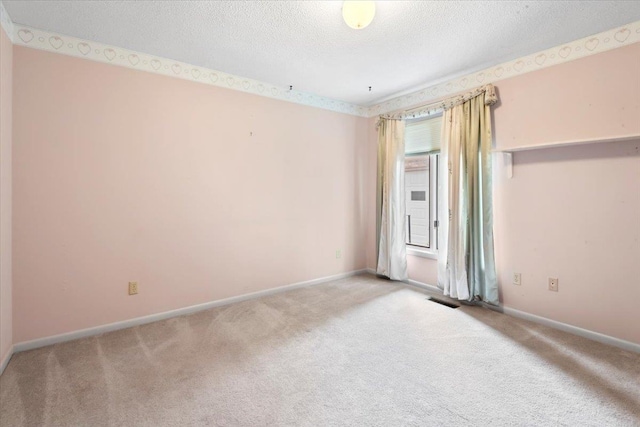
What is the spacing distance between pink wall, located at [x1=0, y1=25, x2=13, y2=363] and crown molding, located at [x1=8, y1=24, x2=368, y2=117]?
0.61 ft

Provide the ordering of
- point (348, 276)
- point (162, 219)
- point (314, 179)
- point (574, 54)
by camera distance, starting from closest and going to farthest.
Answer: point (574, 54) → point (162, 219) → point (314, 179) → point (348, 276)

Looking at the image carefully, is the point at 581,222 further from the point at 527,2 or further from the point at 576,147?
the point at 527,2

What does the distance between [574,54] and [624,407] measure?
259cm

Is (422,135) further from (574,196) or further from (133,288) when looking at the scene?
(133,288)

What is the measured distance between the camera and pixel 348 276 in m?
4.36

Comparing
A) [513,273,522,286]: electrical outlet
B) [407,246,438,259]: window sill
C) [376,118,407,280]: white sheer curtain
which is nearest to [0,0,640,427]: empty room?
[513,273,522,286]: electrical outlet

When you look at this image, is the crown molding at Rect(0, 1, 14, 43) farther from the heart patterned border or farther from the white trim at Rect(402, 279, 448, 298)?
the white trim at Rect(402, 279, 448, 298)

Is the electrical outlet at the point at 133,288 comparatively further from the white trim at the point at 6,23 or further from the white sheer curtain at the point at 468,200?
the white sheer curtain at the point at 468,200

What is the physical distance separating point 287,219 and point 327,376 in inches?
82.0

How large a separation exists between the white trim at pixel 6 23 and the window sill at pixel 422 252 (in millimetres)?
4299

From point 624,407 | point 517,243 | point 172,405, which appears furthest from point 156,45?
point 624,407

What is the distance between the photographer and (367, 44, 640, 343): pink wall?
2.34 meters

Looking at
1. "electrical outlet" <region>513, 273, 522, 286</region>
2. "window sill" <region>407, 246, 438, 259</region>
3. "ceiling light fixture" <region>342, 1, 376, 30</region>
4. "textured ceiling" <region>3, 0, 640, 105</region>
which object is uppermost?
"textured ceiling" <region>3, 0, 640, 105</region>

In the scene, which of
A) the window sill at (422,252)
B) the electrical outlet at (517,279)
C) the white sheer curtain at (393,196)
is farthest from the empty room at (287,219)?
the white sheer curtain at (393,196)
